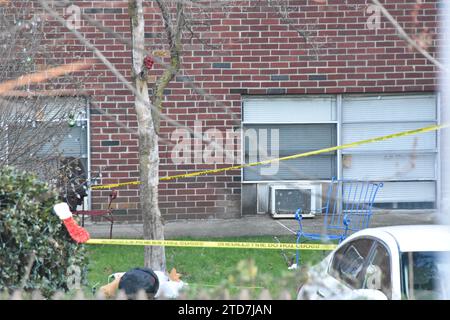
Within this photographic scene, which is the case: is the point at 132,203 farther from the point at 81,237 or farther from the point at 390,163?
the point at 81,237

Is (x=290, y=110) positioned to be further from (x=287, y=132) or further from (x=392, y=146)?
(x=392, y=146)

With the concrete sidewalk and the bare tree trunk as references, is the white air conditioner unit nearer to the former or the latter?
the concrete sidewalk

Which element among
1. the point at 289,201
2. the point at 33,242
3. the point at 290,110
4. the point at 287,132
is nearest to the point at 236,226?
the point at 289,201

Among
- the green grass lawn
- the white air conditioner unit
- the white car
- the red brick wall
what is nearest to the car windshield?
the white car

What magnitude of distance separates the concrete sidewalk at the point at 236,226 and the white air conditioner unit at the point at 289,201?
12 cm

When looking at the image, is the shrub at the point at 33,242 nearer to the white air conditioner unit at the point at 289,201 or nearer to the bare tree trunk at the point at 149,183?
the bare tree trunk at the point at 149,183

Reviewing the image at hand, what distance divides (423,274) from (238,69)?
7.58 meters

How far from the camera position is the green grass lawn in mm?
9812

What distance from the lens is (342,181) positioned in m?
12.8

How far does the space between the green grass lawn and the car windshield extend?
341 cm

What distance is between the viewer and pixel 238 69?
13.3 meters

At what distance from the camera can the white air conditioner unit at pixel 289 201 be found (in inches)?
523

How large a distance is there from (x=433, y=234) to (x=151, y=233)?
3473 millimetres

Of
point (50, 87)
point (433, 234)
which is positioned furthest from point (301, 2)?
point (433, 234)
